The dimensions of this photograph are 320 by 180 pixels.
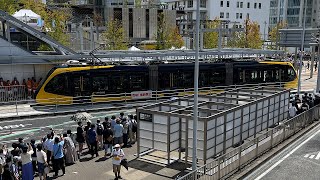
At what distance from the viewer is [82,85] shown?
27.1 metres

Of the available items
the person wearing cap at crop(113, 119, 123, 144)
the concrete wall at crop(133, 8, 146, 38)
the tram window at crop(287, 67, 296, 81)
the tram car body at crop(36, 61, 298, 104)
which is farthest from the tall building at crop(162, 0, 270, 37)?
the person wearing cap at crop(113, 119, 123, 144)

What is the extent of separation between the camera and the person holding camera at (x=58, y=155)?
13344 millimetres

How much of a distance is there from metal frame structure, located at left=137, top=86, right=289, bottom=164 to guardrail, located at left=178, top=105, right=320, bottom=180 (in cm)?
93

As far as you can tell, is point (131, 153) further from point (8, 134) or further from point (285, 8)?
point (285, 8)

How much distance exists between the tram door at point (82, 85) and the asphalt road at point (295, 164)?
605 inches

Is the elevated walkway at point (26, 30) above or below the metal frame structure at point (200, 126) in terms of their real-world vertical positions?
above

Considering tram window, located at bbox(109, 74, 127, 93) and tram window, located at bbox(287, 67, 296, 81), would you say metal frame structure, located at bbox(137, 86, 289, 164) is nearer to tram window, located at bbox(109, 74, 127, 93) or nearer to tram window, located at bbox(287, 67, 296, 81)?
tram window, located at bbox(109, 74, 127, 93)

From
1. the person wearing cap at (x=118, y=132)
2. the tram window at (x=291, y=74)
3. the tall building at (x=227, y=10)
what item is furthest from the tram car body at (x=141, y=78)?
the tall building at (x=227, y=10)

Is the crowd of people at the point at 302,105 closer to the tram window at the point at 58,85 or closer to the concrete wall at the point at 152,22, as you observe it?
the tram window at the point at 58,85

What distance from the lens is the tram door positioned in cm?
2683

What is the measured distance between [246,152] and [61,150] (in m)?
7.27

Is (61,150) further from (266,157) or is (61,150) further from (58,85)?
(58,85)

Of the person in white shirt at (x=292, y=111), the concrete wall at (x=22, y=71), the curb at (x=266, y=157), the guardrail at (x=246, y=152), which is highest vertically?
the concrete wall at (x=22, y=71)

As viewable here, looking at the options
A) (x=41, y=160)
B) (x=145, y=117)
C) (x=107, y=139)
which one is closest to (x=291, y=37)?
(x=145, y=117)
